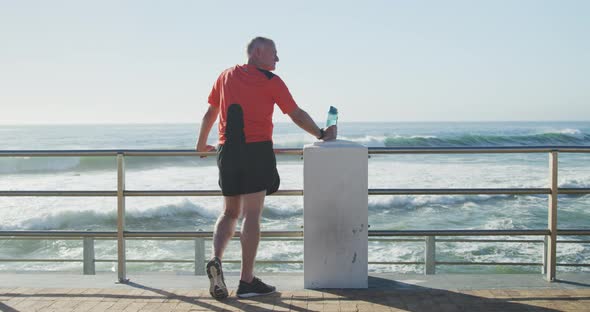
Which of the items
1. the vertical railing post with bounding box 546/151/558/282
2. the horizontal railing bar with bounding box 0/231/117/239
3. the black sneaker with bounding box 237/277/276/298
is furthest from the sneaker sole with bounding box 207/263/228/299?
the vertical railing post with bounding box 546/151/558/282

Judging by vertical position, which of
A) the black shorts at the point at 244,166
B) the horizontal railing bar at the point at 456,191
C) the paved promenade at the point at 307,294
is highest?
the black shorts at the point at 244,166

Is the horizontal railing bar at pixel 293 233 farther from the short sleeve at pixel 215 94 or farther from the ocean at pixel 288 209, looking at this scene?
the ocean at pixel 288 209

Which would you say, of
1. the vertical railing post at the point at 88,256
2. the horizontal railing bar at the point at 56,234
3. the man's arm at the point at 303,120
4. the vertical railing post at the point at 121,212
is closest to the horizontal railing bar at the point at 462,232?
the man's arm at the point at 303,120

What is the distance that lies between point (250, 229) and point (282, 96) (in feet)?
2.89

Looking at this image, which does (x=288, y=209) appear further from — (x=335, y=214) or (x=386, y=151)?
(x=335, y=214)

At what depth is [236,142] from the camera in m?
3.60

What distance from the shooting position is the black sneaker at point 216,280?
11.9 ft

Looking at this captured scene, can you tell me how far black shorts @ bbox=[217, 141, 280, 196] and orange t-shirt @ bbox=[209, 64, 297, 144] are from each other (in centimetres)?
6

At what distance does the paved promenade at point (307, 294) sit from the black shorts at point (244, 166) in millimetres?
722

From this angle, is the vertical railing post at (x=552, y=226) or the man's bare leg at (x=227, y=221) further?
the vertical railing post at (x=552, y=226)

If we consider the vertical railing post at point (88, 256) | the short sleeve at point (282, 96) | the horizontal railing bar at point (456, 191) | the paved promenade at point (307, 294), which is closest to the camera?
the paved promenade at point (307, 294)

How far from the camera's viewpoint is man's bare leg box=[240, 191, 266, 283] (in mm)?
3711

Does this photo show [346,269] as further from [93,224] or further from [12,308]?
[93,224]

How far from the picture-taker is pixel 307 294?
12.4 ft
